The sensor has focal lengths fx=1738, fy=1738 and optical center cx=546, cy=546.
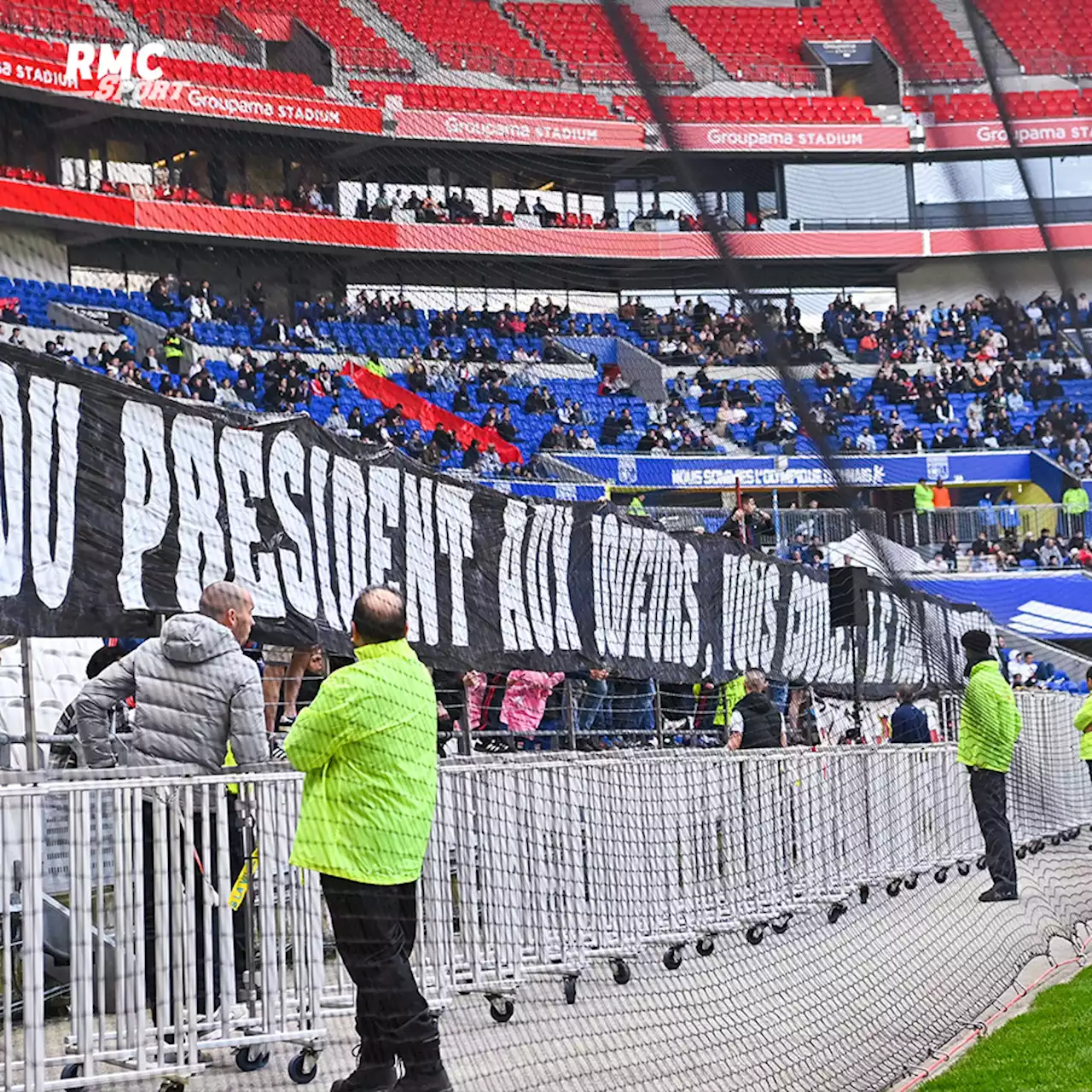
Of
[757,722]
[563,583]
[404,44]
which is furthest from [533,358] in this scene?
[563,583]

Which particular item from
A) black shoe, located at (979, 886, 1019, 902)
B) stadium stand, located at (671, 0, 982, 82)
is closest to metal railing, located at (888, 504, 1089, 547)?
stadium stand, located at (671, 0, 982, 82)

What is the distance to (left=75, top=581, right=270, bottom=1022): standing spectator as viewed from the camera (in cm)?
608

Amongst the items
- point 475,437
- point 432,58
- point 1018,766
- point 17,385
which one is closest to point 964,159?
point 17,385

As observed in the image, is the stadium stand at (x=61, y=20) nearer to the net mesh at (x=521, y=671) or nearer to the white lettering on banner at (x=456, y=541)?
the net mesh at (x=521, y=671)

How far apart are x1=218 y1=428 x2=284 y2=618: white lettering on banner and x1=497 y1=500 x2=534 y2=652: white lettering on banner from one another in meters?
2.31

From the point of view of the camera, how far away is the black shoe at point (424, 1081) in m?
5.02

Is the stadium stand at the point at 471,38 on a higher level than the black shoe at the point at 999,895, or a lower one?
higher

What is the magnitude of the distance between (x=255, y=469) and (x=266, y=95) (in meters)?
10.2

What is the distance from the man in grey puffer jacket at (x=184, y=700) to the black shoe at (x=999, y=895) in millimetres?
6361

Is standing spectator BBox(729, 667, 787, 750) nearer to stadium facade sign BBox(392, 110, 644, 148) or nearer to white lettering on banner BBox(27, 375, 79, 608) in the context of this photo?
stadium facade sign BBox(392, 110, 644, 148)

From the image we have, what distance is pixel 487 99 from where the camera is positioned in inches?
824

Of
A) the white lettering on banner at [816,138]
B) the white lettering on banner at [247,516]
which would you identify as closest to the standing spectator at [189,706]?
the white lettering on banner at [247,516]

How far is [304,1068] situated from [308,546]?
117 inches

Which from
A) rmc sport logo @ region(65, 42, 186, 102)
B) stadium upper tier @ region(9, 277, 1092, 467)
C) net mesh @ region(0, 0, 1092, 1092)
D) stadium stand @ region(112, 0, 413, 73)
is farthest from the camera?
stadium upper tier @ region(9, 277, 1092, 467)
